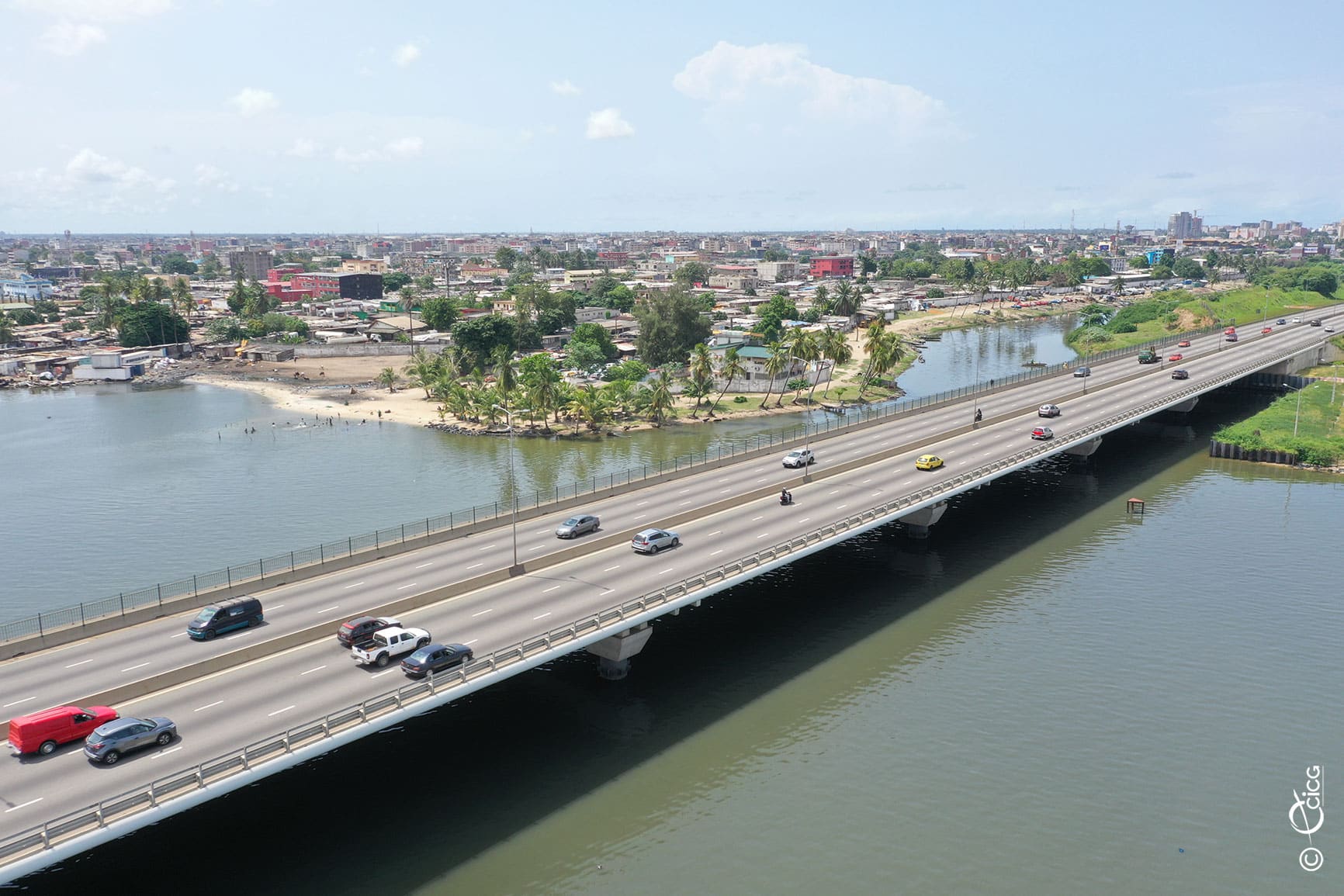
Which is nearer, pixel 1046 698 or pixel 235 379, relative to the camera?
pixel 1046 698

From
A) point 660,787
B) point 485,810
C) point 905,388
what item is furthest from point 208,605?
point 905,388

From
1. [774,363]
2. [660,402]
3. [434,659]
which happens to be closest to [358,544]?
[434,659]

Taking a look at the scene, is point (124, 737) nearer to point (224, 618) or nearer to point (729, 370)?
point (224, 618)

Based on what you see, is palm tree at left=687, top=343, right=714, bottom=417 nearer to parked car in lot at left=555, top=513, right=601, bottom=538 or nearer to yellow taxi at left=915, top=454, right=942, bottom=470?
yellow taxi at left=915, top=454, right=942, bottom=470

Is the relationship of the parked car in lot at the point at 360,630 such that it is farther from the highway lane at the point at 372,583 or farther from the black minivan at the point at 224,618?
the black minivan at the point at 224,618

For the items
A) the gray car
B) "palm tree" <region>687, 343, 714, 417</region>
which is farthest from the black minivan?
"palm tree" <region>687, 343, 714, 417</region>

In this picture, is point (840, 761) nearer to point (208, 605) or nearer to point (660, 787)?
point (660, 787)
